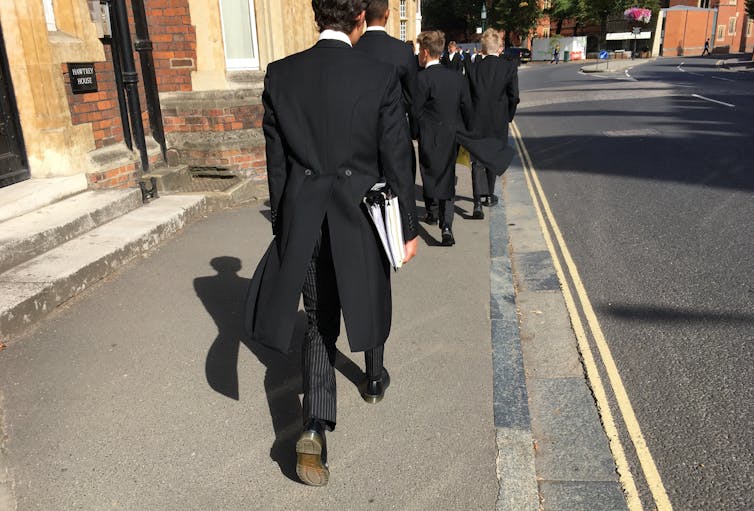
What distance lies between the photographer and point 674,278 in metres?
5.19

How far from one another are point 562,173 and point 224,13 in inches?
217

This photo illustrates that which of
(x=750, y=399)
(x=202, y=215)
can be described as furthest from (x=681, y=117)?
(x=750, y=399)

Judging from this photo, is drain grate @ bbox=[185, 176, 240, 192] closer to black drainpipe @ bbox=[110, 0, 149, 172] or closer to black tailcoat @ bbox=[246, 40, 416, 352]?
black drainpipe @ bbox=[110, 0, 149, 172]

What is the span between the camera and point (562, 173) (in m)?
9.72

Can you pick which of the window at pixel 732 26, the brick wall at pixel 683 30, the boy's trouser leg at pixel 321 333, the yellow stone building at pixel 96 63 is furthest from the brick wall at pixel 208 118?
the window at pixel 732 26

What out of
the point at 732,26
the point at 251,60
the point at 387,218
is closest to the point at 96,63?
the point at 251,60

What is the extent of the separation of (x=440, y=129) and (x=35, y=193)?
388cm

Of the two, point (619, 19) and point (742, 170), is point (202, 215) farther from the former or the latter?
point (619, 19)

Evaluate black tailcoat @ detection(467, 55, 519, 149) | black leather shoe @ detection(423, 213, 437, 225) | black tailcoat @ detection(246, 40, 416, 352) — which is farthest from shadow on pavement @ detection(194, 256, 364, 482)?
black tailcoat @ detection(467, 55, 519, 149)

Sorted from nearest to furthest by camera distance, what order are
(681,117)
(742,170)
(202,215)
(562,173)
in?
(202,215) < (742,170) < (562,173) < (681,117)

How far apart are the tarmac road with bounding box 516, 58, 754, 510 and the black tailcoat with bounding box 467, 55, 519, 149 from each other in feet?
4.37

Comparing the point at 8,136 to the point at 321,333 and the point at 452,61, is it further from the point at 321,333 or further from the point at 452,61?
the point at 452,61

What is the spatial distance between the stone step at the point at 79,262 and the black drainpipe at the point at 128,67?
3.22 ft

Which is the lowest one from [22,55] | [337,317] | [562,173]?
[562,173]
